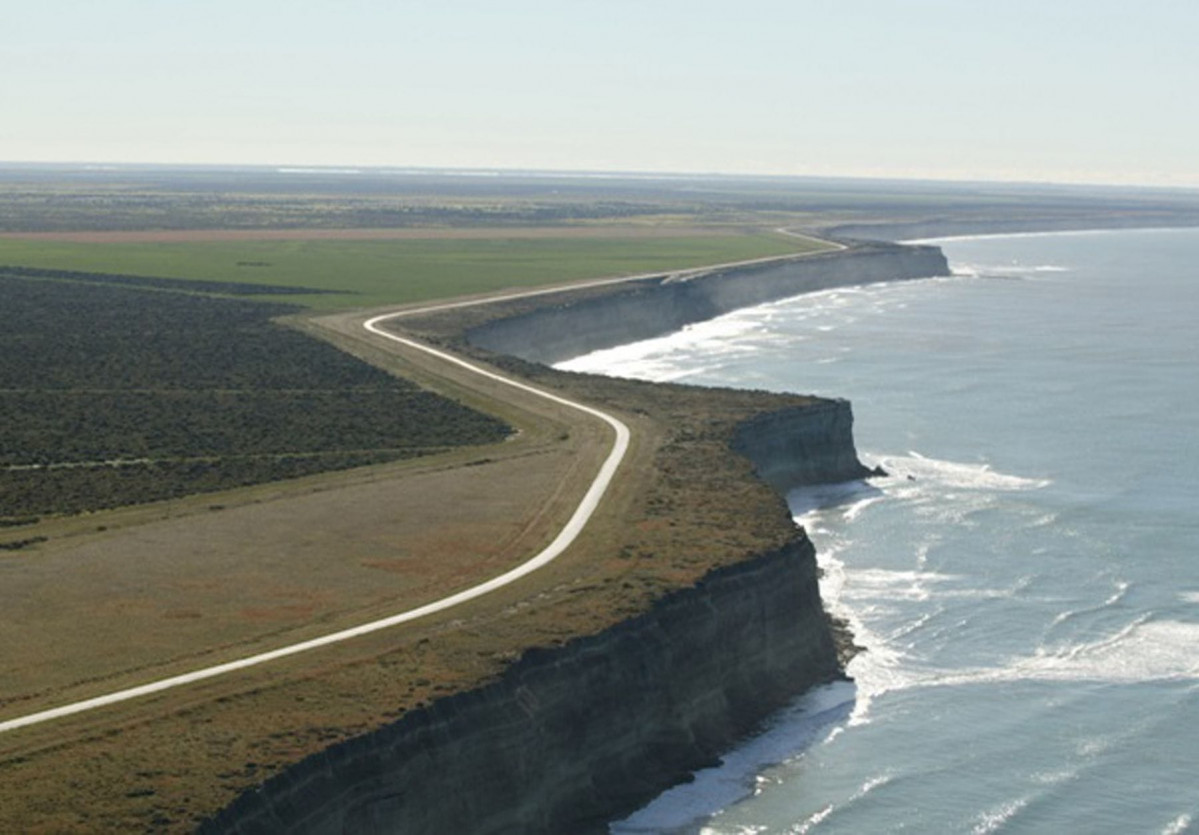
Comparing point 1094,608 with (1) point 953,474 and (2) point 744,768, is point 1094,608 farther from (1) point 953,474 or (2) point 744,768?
(1) point 953,474

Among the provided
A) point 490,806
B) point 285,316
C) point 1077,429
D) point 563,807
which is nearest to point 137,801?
point 490,806

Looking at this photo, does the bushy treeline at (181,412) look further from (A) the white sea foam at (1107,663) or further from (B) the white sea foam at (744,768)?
(A) the white sea foam at (1107,663)

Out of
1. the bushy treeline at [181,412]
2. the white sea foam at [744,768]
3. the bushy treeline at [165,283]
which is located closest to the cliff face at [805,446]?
the bushy treeline at [181,412]

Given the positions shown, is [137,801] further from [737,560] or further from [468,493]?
[468,493]

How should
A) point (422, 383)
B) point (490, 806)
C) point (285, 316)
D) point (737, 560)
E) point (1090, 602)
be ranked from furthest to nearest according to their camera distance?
1. point (285, 316)
2. point (422, 383)
3. point (1090, 602)
4. point (737, 560)
5. point (490, 806)

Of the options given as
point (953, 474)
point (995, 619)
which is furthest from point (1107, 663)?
point (953, 474)
